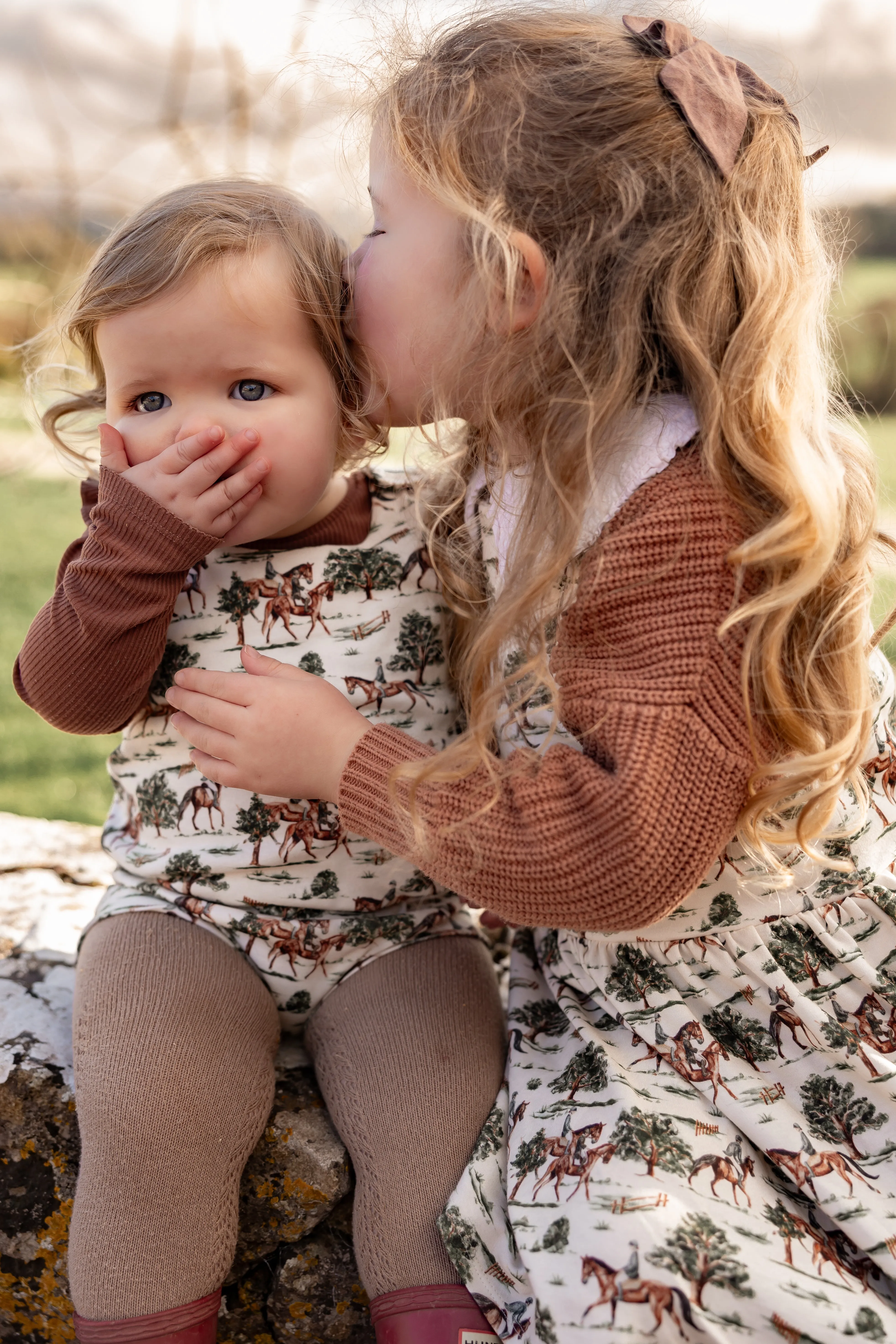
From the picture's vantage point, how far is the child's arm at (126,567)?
131 centimetres

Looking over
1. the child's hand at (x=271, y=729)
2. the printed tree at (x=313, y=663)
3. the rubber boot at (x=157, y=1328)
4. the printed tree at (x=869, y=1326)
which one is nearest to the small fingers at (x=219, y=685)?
the child's hand at (x=271, y=729)

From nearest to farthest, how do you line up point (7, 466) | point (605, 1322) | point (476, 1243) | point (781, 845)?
1. point (605, 1322)
2. point (476, 1243)
3. point (781, 845)
4. point (7, 466)

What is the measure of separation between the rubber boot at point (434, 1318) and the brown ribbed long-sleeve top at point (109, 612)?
773 mm

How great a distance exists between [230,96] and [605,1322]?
24.4ft

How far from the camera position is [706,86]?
1.18m

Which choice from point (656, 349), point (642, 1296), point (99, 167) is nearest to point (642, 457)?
point (656, 349)

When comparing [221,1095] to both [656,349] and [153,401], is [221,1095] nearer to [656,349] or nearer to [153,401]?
[153,401]

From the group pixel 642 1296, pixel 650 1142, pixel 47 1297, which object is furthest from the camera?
pixel 47 1297

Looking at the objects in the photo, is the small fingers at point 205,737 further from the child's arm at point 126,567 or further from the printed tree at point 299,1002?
the printed tree at point 299,1002

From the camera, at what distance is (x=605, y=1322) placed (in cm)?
102

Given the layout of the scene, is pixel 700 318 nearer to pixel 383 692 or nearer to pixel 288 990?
pixel 383 692

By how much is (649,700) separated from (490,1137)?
56cm

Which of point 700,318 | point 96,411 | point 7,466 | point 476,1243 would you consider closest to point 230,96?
point 7,466

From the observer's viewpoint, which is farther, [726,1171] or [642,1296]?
[726,1171]
